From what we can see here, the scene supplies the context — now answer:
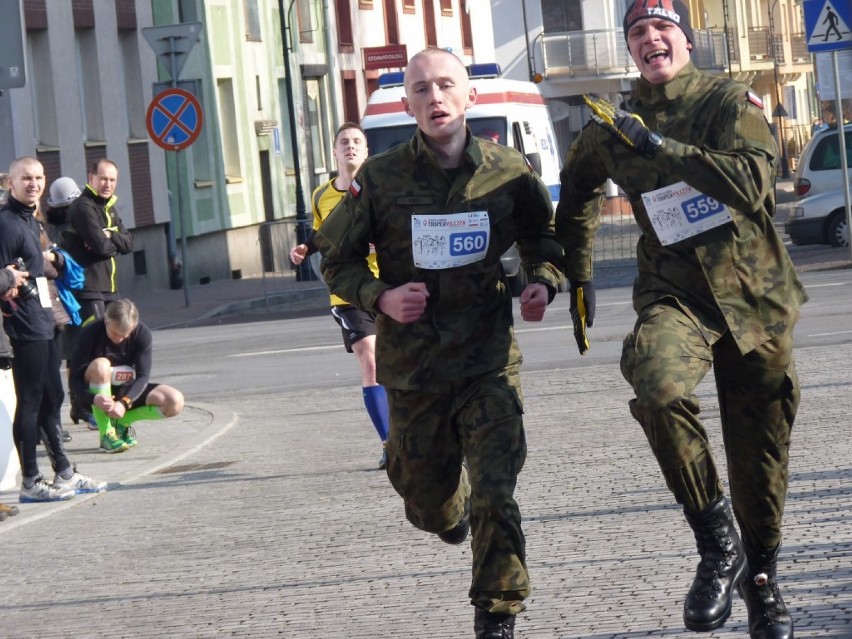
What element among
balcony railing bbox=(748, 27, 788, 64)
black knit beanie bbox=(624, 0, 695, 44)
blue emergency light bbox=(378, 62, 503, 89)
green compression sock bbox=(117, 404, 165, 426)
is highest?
balcony railing bbox=(748, 27, 788, 64)

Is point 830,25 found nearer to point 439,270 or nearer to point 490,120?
point 490,120

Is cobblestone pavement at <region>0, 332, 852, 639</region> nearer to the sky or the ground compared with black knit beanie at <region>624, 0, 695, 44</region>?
nearer to the ground

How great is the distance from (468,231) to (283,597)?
1878 millimetres

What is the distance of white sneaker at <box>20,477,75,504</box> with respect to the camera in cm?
1003

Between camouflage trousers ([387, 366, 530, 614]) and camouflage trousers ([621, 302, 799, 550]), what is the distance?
52cm

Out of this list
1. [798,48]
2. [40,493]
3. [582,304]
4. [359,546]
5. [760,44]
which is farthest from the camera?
[798,48]

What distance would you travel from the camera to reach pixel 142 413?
39.3ft

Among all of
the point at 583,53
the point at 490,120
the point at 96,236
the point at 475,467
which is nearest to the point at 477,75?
the point at 490,120

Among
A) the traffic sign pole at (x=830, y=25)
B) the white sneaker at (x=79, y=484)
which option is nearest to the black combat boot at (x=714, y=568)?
the white sneaker at (x=79, y=484)

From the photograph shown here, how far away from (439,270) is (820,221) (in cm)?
2074

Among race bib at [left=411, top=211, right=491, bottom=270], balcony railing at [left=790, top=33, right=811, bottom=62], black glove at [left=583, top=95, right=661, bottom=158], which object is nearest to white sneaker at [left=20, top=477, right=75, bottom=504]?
race bib at [left=411, top=211, right=491, bottom=270]

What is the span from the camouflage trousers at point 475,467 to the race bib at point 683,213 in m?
0.78

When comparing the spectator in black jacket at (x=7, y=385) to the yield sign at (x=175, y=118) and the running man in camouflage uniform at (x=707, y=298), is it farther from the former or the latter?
the yield sign at (x=175, y=118)

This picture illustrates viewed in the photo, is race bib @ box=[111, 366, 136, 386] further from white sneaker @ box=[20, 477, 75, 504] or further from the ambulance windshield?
the ambulance windshield
